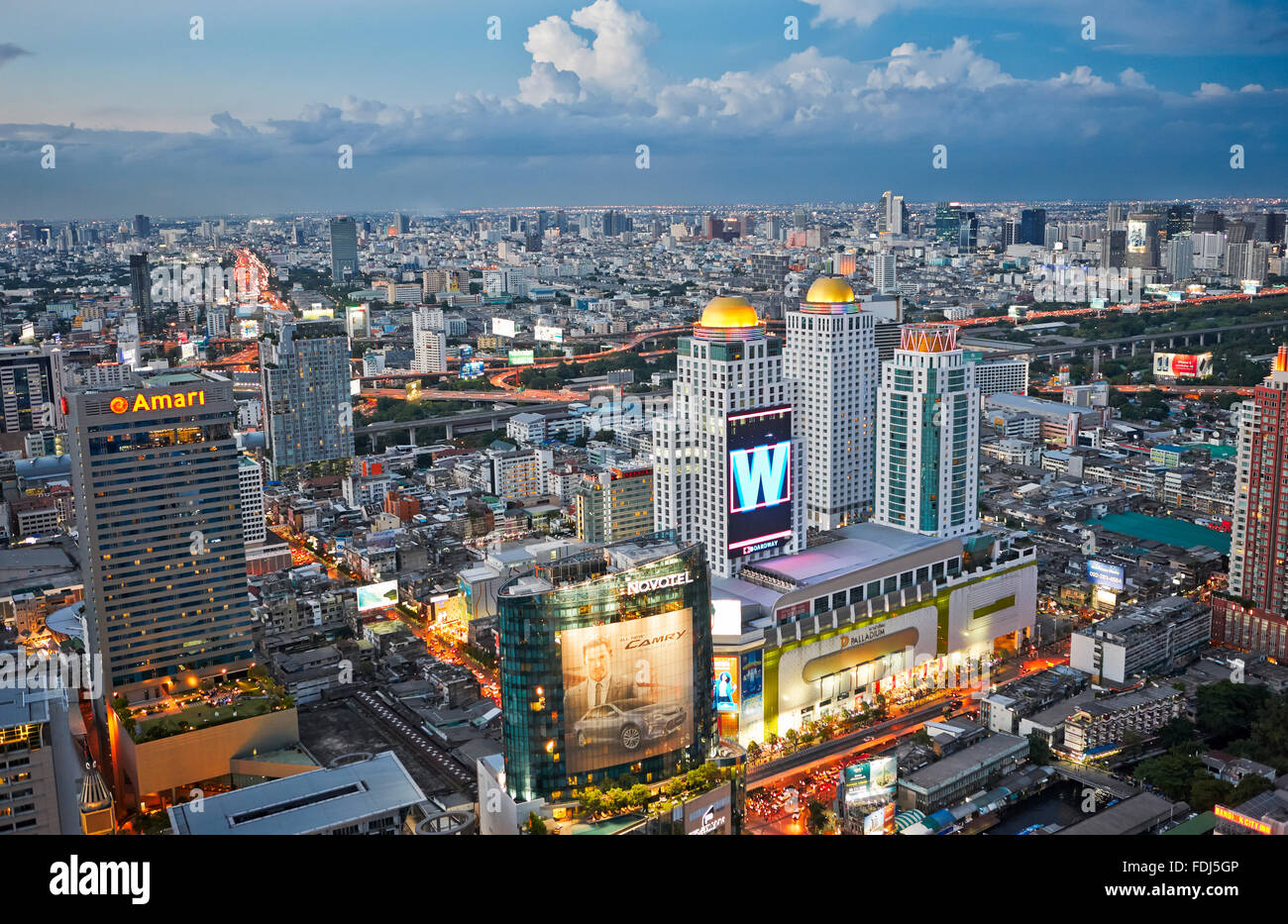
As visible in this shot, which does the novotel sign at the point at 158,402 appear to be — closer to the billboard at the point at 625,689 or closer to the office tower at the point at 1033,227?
the billboard at the point at 625,689

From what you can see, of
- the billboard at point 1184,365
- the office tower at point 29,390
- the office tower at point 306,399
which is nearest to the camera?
the office tower at point 306,399

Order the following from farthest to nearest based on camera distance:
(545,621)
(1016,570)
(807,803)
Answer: (1016,570) < (807,803) < (545,621)

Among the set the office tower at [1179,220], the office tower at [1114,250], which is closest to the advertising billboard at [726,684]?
the office tower at [1179,220]

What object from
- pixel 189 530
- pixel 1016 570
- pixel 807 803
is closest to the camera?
pixel 807 803

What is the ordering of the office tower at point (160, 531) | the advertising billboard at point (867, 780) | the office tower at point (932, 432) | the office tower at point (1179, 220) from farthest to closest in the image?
the office tower at point (1179, 220) → the office tower at point (932, 432) → the office tower at point (160, 531) → the advertising billboard at point (867, 780)

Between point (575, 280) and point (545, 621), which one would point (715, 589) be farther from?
point (575, 280)
